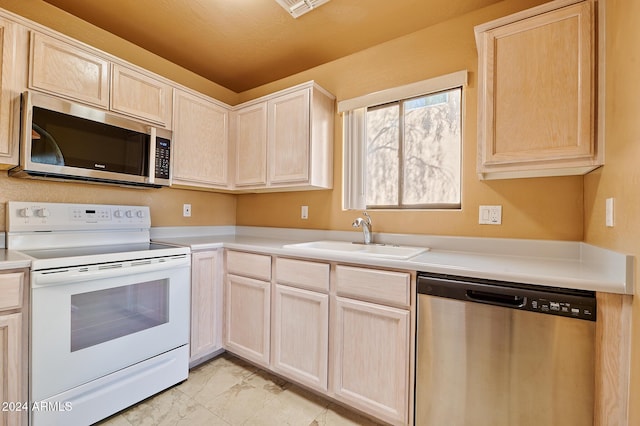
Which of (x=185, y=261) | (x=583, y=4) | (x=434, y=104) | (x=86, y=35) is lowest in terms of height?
(x=185, y=261)

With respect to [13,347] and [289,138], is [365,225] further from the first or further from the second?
[13,347]

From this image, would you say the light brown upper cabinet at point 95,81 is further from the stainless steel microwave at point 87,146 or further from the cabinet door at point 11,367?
the cabinet door at point 11,367

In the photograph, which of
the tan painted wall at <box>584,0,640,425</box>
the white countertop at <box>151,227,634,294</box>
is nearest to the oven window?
the white countertop at <box>151,227,634,294</box>

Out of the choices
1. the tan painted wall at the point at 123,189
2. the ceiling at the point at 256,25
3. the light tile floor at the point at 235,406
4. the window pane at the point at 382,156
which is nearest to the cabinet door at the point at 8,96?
the tan painted wall at the point at 123,189

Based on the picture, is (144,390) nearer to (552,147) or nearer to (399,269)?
(399,269)

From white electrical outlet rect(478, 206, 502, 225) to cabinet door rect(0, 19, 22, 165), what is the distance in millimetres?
2726

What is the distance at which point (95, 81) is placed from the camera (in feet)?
6.07

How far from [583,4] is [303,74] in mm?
1945

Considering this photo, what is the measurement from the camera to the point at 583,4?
4.18ft

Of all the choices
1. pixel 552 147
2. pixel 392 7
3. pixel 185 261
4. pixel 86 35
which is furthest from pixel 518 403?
pixel 86 35

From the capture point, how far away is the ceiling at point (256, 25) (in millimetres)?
1902

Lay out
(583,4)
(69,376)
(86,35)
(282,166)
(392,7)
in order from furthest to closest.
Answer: (282,166), (86,35), (392,7), (69,376), (583,4)

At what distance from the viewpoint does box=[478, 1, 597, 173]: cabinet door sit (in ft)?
4.17

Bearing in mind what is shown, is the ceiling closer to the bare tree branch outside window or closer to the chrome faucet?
the bare tree branch outside window
